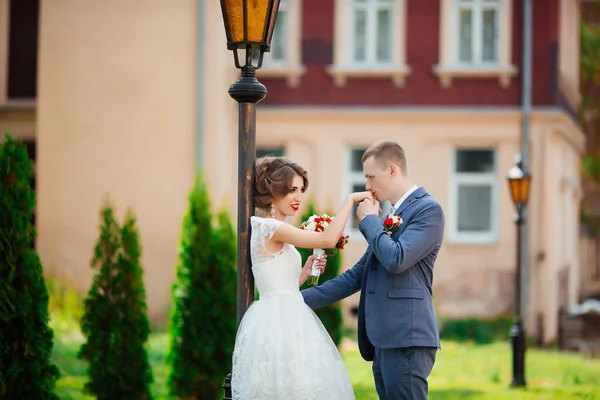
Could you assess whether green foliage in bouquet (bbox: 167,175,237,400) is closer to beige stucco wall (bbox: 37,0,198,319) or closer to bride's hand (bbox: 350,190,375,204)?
bride's hand (bbox: 350,190,375,204)

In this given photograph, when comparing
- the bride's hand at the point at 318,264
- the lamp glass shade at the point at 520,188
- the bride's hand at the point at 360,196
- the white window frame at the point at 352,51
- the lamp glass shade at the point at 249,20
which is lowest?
the bride's hand at the point at 318,264

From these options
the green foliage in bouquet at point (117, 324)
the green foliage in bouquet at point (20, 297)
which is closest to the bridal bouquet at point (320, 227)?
the green foliage in bouquet at point (20, 297)

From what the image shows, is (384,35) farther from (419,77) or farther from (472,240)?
(472,240)

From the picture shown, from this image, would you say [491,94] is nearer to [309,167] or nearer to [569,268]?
[309,167]

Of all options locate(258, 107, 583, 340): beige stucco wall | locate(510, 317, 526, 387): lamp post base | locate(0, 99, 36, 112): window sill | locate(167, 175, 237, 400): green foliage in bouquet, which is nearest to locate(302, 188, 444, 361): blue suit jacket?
locate(167, 175, 237, 400): green foliage in bouquet

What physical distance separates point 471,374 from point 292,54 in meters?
8.16

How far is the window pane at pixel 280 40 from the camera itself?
20078mm

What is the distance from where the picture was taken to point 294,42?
19844mm

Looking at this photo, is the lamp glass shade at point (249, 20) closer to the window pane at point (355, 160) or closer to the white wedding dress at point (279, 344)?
the white wedding dress at point (279, 344)

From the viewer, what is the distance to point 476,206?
65.9ft

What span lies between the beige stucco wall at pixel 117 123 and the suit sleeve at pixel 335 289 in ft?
40.4

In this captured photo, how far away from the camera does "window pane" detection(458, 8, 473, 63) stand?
65.7ft

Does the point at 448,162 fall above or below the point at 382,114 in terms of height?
below

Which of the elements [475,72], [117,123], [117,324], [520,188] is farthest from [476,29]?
[117,324]
